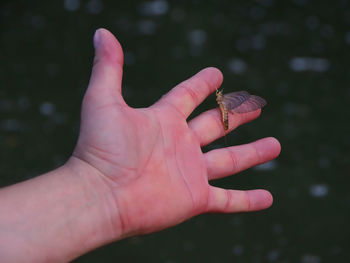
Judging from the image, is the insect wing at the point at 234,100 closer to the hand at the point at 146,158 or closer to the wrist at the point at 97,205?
the hand at the point at 146,158

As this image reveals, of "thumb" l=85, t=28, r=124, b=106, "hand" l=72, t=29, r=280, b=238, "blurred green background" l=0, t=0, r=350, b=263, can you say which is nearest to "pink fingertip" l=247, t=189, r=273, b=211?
"hand" l=72, t=29, r=280, b=238

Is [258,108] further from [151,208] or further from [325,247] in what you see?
[325,247]

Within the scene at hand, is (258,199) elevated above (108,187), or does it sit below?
below

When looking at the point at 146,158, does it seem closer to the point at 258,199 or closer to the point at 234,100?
the point at 258,199

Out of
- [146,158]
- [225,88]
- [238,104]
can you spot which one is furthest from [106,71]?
[225,88]

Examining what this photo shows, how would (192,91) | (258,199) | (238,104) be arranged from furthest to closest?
1. (238,104)
2. (192,91)
3. (258,199)

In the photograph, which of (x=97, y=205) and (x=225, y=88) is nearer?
(x=97, y=205)

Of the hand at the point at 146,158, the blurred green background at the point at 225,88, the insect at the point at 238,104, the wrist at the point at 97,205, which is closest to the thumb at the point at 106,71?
the hand at the point at 146,158

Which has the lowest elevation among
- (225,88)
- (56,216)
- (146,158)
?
(225,88)

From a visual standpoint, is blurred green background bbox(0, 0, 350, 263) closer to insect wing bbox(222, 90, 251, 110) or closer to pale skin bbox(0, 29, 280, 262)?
insect wing bbox(222, 90, 251, 110)
